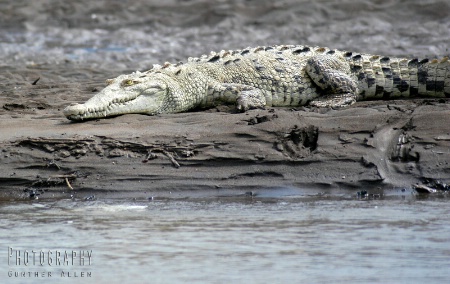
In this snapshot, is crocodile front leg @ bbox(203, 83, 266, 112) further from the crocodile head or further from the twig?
the twig

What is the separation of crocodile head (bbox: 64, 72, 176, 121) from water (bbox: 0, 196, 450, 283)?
1.18 m

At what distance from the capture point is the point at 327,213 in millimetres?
6441

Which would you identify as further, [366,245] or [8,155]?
[8,155]

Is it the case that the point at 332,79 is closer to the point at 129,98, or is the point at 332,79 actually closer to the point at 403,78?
the point at 403,78

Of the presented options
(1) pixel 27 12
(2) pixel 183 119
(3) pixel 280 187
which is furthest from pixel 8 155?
(1) pixel 27 12

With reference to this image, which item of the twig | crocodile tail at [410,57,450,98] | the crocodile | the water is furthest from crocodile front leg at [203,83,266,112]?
the water

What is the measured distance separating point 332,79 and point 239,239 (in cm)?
329

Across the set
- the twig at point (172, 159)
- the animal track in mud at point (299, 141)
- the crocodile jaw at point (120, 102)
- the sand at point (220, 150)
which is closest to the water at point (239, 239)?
the sand at point (220, 150)

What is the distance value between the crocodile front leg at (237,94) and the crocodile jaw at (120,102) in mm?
474

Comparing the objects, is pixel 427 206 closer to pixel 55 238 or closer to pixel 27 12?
pixel 55 238

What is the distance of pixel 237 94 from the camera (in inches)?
335

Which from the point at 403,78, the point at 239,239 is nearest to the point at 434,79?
the point at 403,78

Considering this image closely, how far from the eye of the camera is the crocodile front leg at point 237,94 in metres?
8.41

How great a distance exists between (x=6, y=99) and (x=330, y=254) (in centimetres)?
486
